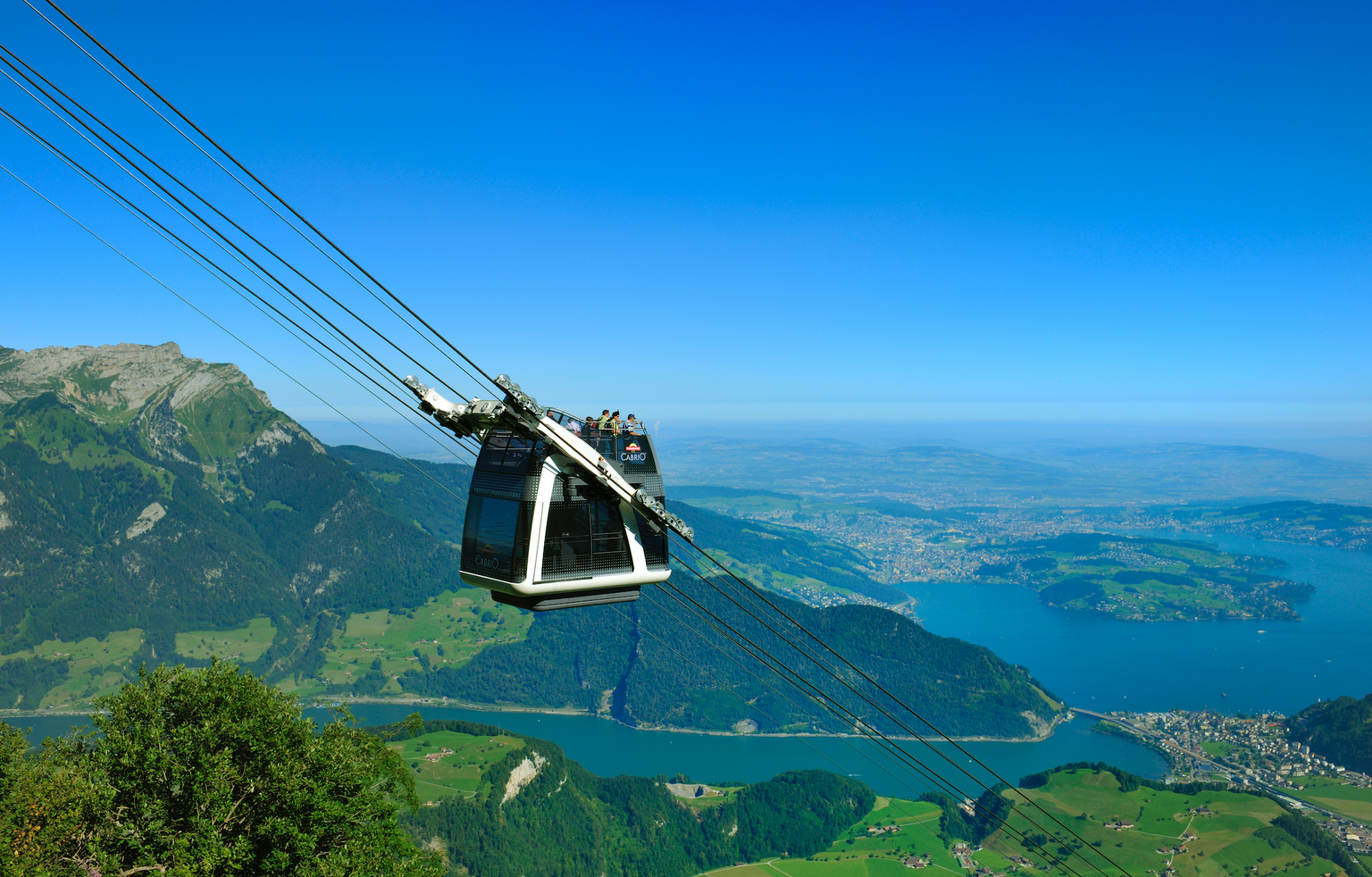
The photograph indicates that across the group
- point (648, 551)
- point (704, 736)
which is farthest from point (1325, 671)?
point (648, 551)

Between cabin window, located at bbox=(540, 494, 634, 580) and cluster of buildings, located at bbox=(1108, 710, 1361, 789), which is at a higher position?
cabin window, located at bbox=(540, 494, 634, 580)

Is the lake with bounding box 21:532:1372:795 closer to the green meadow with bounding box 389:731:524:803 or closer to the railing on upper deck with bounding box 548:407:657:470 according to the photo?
the green meadow with bounding box 389:731:524:803

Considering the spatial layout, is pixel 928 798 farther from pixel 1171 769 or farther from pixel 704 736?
pixel 704 736

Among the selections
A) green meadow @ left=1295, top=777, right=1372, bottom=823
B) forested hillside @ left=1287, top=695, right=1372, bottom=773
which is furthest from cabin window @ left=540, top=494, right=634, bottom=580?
forested hillside @ left=1287, top=695, right=1372, bottom=773

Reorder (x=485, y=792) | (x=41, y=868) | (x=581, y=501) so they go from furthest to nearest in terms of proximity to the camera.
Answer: (x=485, y=792) → (x=41, y=868) → (x=581, y=501)

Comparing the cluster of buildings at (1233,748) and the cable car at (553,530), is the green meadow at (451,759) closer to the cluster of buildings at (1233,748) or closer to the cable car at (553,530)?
the cable car at (553,530)

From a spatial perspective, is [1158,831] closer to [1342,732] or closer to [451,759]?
[1342,732]
